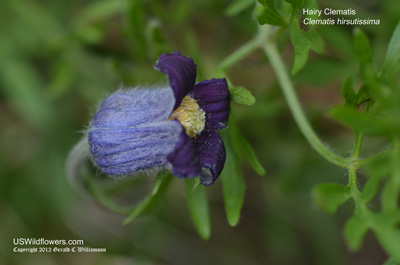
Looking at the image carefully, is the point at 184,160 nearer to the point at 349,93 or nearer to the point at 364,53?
the point at 349,93

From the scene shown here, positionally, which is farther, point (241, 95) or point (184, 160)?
point (241, 95)

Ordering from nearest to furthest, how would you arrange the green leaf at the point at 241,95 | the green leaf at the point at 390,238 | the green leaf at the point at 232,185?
the green leaf at the point at 390,238, the green leaf at the point at 241,95, the green leaf at the point at 232,185

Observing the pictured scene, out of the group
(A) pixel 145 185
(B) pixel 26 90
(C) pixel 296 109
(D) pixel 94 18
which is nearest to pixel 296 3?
(C) pixel 296 109

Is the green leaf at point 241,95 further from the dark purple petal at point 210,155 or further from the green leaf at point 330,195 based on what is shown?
the green leaf at point 330,195

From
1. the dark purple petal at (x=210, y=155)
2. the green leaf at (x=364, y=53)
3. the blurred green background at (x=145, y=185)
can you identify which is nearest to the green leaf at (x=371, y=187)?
the green leaf at (x=364, y=53)

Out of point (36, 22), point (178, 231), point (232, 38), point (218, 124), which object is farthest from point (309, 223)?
point (36, 22)

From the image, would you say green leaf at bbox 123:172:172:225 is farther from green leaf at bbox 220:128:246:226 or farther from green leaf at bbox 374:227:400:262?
green leaf at bbox 374:227:400:262

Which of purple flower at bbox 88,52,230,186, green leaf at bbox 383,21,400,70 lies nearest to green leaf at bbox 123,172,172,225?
purple flower at bbox 88,52,230,186
